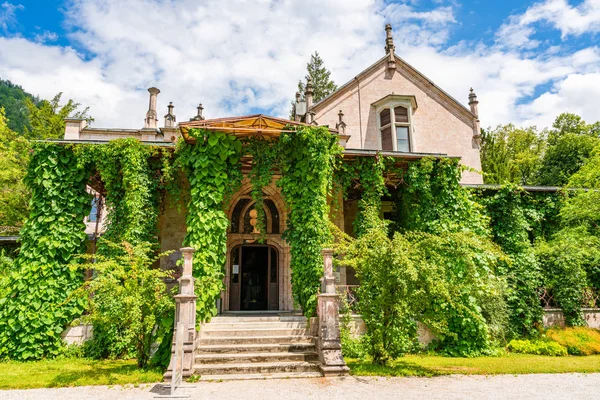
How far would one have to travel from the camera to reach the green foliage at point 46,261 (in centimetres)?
959

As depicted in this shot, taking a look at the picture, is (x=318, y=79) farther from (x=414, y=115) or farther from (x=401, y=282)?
(x=401, y=282)

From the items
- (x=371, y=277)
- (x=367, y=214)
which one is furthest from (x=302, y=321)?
(x=367, y=214)

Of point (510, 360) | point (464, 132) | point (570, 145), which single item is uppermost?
point (570, 145)

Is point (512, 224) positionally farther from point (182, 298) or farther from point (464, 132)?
point (182, 298)

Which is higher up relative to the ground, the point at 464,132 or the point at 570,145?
the point at 570,145

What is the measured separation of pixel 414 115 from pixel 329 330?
1364cm

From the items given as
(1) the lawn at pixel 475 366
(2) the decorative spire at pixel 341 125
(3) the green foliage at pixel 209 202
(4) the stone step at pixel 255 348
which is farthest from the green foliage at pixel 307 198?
(2) the decorative spire at pixel 341 125

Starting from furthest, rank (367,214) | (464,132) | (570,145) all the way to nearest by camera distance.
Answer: (570,145) → (464,132) → (367,214)

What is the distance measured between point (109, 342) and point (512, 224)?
1336 cm

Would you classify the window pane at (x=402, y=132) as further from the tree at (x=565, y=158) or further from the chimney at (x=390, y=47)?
the tree at (x=565, y=158)

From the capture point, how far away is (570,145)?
26656mm

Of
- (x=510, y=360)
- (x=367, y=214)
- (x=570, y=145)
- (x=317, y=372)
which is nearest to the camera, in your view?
(x=317, y=372)

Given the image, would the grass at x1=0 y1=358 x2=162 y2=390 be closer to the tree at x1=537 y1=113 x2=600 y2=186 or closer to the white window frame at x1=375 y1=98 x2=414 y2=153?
the white window frame at x1=375 y1=98 x2=414 y2=153

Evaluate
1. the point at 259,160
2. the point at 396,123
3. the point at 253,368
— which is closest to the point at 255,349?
the point at 253,368
